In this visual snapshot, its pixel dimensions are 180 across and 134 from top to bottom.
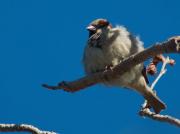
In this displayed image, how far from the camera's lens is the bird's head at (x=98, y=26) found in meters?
5.19

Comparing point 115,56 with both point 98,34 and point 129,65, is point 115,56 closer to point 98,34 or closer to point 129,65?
point 98,34

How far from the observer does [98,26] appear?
534 cm

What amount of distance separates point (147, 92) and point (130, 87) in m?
0.19

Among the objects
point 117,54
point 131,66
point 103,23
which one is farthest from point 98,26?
point 131,66

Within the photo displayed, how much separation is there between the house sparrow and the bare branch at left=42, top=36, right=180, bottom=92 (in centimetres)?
72

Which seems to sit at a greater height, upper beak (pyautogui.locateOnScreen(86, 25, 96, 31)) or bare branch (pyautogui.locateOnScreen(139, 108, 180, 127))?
upper beak (pyautogui.locateOnScreen(86, 25, 96, 31))

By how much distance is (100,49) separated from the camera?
4758 mm

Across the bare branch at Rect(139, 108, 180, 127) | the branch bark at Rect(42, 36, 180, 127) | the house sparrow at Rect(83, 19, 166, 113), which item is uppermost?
the house sparrow at Rect(83, 19, 166, 113)

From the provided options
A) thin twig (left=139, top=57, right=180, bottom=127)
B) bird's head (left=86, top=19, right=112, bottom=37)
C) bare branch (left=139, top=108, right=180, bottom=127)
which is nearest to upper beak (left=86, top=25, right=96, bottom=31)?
bird's head (left=86, top=19, right=112, bottom=37)

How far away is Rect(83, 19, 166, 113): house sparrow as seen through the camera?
4.71 meters

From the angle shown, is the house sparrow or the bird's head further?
the bird's head

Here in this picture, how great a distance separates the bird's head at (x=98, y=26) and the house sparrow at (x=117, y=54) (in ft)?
0.08

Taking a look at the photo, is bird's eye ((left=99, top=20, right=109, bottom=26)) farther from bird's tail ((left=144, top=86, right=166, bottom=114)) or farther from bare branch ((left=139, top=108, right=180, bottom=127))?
bare branch ((left=139, top=108, right=180, bottom=127))

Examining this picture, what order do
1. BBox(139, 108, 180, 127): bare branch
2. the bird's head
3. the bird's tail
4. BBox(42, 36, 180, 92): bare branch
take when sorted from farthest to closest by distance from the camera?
the bird's head
the bird's tail
BBox(139, 108, 180, 127): bare branch
BBox(42, 36, 180, 92): bare branch
